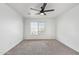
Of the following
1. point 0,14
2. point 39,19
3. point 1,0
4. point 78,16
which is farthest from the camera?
point 39,19

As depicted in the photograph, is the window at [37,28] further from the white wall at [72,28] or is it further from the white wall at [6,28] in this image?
the white wall at [6,28]

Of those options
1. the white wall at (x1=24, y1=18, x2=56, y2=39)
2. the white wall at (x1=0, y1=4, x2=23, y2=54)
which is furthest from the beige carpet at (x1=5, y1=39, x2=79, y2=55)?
the white wall at (x1=24, y1=18, x2=56, y2=39)

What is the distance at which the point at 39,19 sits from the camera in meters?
8.34

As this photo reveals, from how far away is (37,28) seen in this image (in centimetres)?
841

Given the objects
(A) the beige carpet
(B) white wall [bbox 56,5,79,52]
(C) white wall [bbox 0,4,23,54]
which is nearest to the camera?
(C) white wall [bbox 0,4,23,54]

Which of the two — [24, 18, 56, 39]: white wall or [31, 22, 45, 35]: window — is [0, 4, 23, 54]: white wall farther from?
[31, 22, 45, 35]: window

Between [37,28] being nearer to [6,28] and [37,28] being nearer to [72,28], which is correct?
[72,28]

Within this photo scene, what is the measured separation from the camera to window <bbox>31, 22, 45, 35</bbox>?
27.5 feet

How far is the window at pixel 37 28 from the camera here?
27.5 ft

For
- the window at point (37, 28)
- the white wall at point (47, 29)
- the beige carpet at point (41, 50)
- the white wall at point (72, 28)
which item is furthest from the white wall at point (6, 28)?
the window at point (37, 28)

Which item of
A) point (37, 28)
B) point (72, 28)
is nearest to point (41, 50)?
point (72, 28)

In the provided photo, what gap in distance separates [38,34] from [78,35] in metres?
5.04
